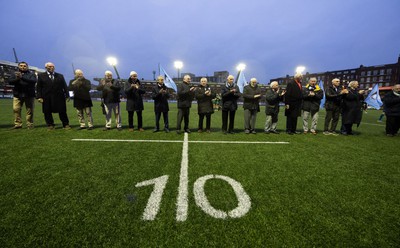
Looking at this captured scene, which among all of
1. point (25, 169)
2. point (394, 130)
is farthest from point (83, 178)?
point (394, 130)

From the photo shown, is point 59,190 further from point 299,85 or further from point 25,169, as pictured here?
point 299,85

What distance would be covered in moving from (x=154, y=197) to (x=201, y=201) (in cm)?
68

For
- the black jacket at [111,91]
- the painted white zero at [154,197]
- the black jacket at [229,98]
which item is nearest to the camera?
the painted white zero at [154,197]

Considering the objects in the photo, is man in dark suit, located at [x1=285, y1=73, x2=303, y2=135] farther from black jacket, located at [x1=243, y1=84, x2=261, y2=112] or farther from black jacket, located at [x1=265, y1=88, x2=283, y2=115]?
black jacket, located at [x1=243, y1=84, x2=261, y2=112]

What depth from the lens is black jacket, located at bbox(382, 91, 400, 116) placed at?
7.54 metres

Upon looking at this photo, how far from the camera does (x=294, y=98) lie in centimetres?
737

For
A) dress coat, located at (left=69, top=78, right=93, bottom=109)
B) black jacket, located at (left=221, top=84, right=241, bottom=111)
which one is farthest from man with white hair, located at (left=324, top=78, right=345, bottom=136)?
dress coat, located at (left=69, top=78, right=93, bottom=109)

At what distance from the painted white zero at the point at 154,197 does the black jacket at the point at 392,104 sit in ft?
32.1

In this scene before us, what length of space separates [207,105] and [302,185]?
16.0ft

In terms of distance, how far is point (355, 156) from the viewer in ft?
15.8

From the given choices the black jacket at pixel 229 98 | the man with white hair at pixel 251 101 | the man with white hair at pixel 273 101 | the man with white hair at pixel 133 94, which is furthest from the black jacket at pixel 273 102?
the man with white hair at pixel 133 94

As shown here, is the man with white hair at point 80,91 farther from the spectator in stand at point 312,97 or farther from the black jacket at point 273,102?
the spectator in stand at point 312,97

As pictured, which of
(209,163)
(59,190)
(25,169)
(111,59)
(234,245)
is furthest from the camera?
(111,59)

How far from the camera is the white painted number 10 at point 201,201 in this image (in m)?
2.29
